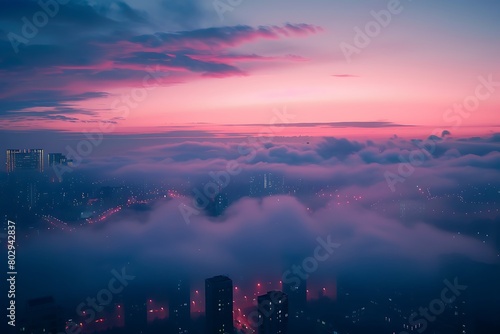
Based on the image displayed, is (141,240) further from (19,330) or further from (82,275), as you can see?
(19,330)

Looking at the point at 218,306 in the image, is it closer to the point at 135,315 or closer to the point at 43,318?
the point at 135,315

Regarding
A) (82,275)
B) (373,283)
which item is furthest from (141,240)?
(373,283)

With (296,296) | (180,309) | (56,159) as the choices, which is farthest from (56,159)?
(296,296)

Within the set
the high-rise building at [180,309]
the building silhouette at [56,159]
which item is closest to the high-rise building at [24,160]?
the building silhouette at [56,159]

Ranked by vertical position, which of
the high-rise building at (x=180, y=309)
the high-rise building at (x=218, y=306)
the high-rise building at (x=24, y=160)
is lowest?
the high-rise building at (x=180, y=309)

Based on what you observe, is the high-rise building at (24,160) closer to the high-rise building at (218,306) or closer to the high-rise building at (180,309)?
the high-rise building at (180,309)

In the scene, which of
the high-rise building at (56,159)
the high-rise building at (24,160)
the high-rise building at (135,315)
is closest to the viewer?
the high-rise building at (135,315)
